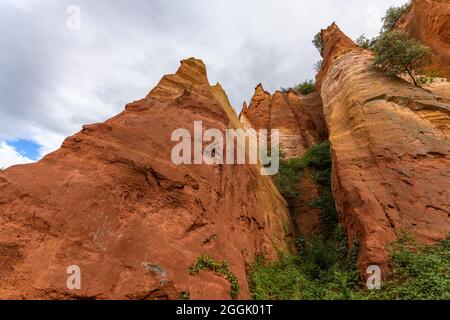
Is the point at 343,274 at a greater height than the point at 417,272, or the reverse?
the point at 417,272

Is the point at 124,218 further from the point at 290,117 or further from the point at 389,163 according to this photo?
the point at 290,117

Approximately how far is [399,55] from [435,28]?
20.7 feet

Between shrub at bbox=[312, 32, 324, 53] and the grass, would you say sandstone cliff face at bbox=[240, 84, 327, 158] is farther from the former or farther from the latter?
the grass

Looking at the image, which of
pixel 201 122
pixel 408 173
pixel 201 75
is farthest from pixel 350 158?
pixel 201 75

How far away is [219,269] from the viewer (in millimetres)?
6977

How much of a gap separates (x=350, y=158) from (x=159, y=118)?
7.95 m

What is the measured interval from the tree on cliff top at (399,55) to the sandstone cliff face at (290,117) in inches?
362

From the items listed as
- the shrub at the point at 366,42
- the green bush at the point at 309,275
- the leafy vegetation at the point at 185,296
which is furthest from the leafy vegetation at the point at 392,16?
the leafy vegetation at the point at 185,296

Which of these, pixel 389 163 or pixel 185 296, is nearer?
pixel 185 296

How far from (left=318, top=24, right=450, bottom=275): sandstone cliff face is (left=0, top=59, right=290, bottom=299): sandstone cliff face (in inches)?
141

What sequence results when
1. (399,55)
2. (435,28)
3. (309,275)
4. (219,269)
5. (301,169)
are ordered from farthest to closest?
(301,169)
(435,28)
(399,55)
(309,275)
(219,269)

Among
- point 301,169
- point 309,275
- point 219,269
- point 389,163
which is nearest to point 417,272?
point 309,275
